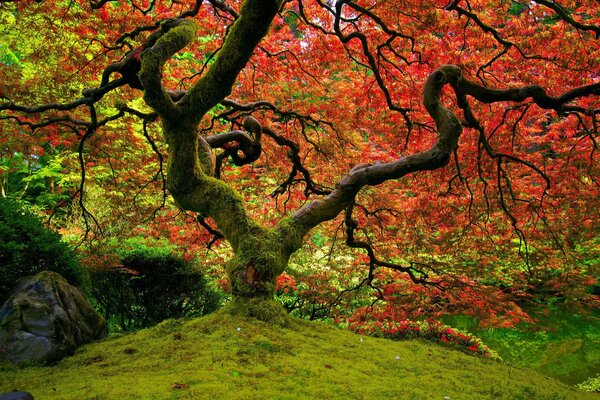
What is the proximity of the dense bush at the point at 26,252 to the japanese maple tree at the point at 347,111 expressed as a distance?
3.71 feet

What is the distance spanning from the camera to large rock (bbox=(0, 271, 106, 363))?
277 centimetres

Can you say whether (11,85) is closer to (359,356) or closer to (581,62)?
(359,356)

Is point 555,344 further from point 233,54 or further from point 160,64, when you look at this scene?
point 160,64

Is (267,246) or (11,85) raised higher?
(11,85)

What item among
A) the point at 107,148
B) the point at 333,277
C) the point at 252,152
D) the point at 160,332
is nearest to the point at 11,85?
the point at 107,148

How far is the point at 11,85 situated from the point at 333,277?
5.89m

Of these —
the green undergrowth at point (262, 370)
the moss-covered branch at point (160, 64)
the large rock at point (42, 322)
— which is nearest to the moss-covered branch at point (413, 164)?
the green undergrowth at point (262, 370)

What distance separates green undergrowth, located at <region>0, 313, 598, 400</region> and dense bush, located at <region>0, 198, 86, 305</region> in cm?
85

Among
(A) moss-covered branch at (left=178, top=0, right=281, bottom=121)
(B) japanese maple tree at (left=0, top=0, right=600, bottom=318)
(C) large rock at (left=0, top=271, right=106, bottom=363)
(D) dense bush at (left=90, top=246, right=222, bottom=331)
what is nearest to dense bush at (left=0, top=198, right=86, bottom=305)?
(C) large rock at (left=0, top=271, right=106, bottom=363)

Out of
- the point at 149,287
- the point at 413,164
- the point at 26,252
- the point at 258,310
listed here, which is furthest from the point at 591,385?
the point at 26,252

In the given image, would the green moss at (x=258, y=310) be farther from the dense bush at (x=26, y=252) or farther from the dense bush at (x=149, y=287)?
the dense bush at (x=149, y=287)

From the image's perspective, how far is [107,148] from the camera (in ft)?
20.9

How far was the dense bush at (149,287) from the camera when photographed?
21.4 feet

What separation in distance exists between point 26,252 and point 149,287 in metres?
3.52
